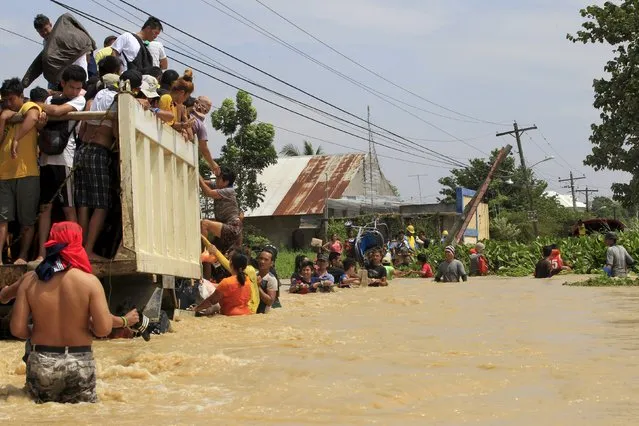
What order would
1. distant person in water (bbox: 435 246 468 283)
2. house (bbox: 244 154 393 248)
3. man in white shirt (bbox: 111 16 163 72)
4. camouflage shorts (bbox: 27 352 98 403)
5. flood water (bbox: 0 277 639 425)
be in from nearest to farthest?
flood water (bbox: 0 277 639 425), camouflage shorts (bbox: 27 352 98 403), man in white shirt (bbox: 111 16 163 72), distant person in water (bbox: 435 246 468 283), house (bbox: 244 154 393 248)

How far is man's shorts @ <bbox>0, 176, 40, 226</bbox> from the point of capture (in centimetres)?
827

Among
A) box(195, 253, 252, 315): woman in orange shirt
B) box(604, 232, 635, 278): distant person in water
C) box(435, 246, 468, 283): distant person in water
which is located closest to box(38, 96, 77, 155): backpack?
box(195, 253, 252, 315): woman in orange shirt

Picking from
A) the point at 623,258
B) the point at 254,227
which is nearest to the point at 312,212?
the point at 254,227

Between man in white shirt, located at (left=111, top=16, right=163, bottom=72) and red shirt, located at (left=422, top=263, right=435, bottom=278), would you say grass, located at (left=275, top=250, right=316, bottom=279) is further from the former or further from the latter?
man in white shirt, located at (left=111, top=16, right=163, bottom=72)

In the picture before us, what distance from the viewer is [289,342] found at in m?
9.01

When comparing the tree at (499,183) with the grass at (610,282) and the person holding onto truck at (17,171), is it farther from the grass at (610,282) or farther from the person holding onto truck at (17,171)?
the person holding onto truck at (17,171)

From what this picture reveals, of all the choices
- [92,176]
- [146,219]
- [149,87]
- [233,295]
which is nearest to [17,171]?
[92,176]

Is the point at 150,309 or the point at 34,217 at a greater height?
the point at 34,217

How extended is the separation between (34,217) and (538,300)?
8.74m

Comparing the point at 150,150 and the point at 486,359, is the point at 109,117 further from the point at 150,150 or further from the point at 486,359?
the point at 486,359

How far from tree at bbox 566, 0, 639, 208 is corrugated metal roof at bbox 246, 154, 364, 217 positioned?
49.0ft

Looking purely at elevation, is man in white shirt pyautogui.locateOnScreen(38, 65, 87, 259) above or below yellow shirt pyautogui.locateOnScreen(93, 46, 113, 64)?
below

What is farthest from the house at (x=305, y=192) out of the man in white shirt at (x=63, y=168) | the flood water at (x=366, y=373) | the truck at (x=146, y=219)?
the man in white shirt at (x=63, y=168)

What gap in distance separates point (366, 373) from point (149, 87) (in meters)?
3.63
